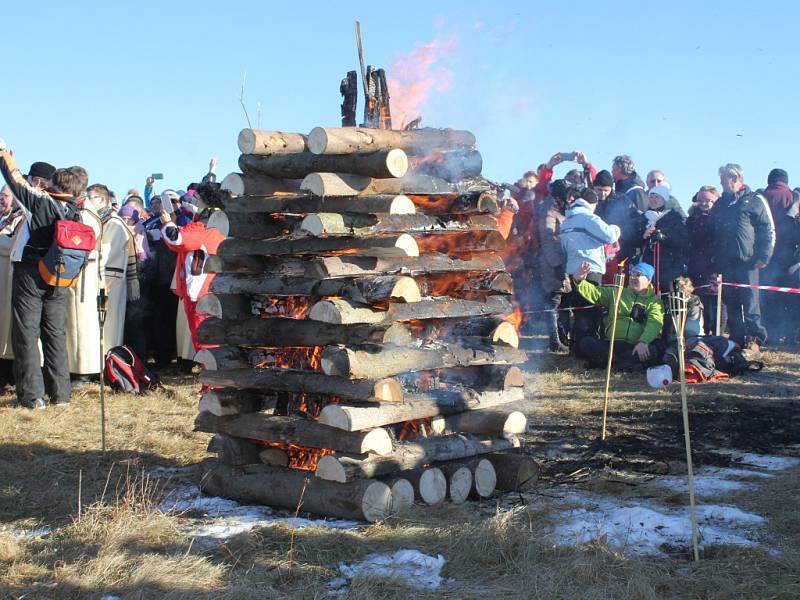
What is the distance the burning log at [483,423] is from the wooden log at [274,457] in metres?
1.09

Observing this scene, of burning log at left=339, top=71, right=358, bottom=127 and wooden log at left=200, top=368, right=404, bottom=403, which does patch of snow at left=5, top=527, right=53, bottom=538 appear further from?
burning log at left=339, top=71, right=358, bottom=127

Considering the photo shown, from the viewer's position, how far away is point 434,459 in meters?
6.29

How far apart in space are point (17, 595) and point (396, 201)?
127 inches

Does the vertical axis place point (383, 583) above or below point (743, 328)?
below

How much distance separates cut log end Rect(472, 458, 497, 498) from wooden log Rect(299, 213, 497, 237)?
1.67m

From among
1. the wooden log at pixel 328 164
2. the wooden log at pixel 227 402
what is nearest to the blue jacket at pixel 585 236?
the wooden log at pixel 328 164

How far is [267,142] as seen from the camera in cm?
634

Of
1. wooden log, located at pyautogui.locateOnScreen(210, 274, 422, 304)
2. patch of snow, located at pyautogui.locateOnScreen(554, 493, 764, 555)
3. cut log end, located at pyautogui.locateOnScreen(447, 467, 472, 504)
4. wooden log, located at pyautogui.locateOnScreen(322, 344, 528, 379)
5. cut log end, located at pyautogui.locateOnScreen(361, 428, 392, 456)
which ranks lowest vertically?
patch of snow, located at pyautogui.locateOnScreen(554, 493, 764, 555)

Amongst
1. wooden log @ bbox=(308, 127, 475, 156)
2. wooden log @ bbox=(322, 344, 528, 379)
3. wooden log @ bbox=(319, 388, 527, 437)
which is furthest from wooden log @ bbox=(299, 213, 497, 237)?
wooden log @ bbox=(319, 388, 527, 437)

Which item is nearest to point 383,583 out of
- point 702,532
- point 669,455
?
point 702,532

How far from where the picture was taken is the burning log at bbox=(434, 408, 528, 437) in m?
6.65

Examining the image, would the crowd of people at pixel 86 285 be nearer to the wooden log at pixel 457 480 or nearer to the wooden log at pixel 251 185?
the wooden log at pixel 251 185

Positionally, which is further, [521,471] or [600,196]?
[600,196]

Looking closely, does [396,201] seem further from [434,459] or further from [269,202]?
[434,459]
